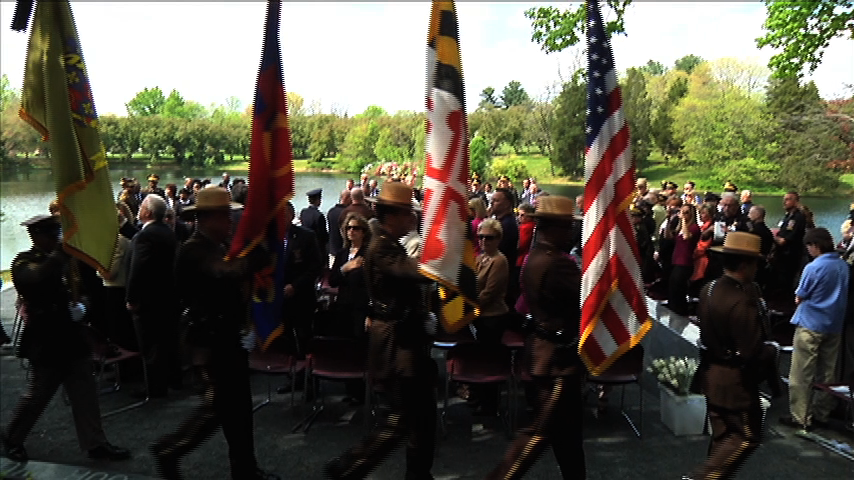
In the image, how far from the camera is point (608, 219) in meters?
4.88

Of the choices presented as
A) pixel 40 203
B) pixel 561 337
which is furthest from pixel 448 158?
pixel 40 203

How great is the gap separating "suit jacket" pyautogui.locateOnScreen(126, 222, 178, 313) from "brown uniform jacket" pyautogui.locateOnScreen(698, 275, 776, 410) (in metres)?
4.80

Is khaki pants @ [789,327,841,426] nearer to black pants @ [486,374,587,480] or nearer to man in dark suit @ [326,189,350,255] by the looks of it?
black pants @ [486,374,587,480]

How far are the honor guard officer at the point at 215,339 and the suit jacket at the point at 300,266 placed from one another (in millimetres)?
1900

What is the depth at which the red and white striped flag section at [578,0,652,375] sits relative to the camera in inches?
189

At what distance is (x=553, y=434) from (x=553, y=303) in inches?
34.4

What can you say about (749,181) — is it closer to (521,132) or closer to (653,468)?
(521,132)

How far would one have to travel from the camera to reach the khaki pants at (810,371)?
19.6ft

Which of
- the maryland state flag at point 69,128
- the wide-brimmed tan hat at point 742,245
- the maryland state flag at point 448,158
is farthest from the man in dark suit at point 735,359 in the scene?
the maryland state flag at point 69,128

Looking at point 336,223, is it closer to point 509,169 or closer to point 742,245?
point 742,245

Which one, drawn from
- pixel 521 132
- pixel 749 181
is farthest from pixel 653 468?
pixel 521 132

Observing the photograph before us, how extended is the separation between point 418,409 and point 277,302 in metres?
1.52

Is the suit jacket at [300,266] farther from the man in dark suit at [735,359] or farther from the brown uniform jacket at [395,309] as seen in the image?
the man in dark suit at [735,359]

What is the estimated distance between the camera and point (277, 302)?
5223 mm
